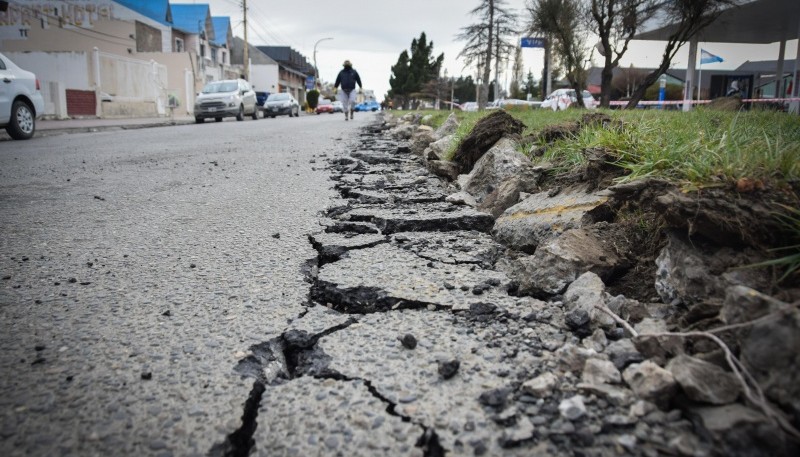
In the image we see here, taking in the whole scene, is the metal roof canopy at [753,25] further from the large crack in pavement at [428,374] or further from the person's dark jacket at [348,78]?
the large crack in pavement at [428,374]

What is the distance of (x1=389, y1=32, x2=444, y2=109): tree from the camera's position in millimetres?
60531

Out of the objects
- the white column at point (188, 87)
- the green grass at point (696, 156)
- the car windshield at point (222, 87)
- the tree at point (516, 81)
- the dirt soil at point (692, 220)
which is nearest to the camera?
the dirt soil at point (692, 220)

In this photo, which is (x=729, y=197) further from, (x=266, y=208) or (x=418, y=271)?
(x=266, y=208)

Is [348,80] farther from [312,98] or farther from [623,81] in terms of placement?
[312,98]

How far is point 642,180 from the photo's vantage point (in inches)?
77.3

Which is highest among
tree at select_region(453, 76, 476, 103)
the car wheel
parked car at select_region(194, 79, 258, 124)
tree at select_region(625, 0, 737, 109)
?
tree at select_region(453, 76, 476, 103)

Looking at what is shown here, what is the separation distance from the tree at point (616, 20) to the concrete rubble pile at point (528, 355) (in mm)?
10388

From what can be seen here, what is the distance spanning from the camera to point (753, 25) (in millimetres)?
15180

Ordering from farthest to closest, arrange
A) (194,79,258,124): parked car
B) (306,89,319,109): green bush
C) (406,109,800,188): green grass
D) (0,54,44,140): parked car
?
(306,89,319,109): green bush < (194,79,258,124): parked car < (0,54,44,140): parked car < (406,109,800,188): green grass

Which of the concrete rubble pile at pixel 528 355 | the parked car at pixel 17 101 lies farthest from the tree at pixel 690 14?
the parked car at pixel 17 101

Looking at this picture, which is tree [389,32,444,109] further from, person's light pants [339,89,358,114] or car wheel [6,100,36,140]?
car wheel [6,100,36,140]

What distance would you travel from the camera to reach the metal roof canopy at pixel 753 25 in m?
12.4

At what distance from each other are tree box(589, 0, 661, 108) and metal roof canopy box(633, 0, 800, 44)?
107cm

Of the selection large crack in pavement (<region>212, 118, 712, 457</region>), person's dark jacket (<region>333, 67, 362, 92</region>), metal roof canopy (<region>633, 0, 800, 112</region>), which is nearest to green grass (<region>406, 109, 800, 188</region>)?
large crack in pavement (<region>212, 118, 712, 457</region>)
